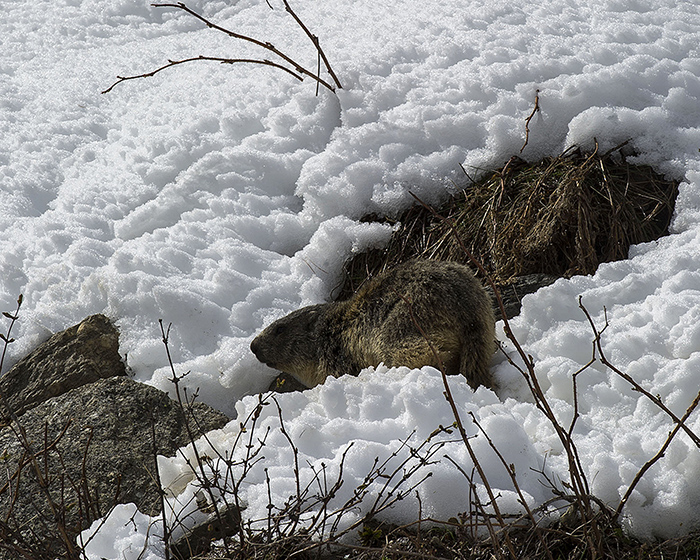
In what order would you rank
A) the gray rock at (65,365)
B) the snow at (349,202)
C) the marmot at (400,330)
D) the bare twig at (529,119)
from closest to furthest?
the snow at (349,202) < the marmot at (400,330) < the gray rock at (65,365) < the bare twig at (529,119)

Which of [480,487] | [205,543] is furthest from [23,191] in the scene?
[480,487]

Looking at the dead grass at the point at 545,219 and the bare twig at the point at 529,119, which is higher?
the bare twig at the point at 529,119

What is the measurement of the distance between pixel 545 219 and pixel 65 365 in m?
3.75

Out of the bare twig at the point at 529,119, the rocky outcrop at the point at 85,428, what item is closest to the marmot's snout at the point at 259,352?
the rocky outcrop at the point at 85,428

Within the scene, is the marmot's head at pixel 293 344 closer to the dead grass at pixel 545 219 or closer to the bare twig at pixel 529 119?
the dead grass at pixel 545 219

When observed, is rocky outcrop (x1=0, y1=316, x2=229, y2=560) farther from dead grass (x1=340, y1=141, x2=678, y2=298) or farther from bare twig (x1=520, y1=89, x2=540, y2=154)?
bare twig (x1=520, y1=89, x2=540, y2=154)

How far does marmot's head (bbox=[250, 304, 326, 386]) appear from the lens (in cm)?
487

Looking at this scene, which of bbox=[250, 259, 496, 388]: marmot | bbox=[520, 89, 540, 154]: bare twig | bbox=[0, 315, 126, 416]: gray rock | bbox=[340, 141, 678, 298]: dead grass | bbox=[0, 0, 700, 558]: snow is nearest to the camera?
bbox=[0, 0, 700, 558]: snow

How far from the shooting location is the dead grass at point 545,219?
5305 mm

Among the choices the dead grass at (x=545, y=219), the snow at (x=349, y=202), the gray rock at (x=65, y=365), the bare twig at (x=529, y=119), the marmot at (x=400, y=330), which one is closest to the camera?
the snow at (x=349, y=202)

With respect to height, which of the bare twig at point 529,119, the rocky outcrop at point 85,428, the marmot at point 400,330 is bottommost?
the rocky outcrop at point 85,428

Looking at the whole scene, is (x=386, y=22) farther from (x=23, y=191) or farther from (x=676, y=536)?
(x=676, y=536)

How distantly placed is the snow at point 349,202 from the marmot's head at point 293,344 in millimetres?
207

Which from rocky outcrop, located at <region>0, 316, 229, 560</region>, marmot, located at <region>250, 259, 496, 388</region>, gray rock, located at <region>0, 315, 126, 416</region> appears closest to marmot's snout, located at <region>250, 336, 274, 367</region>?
marmot, located at <region>250, 259, 496, 388</region>
